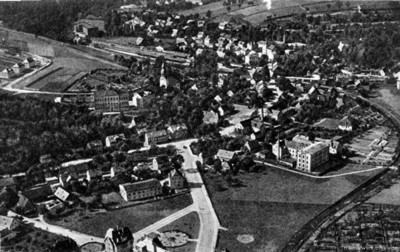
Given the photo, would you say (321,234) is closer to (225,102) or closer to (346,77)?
(225,102)

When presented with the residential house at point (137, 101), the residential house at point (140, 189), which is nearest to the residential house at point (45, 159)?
the residential house at point (140, 189)

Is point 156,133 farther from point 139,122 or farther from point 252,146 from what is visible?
point 252,146

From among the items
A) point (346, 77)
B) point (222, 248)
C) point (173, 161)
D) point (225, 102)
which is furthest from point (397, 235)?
point (346, 77)

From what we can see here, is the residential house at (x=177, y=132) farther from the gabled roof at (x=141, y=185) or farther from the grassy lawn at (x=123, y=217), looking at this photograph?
the grassy lawn at (x=123, y=217)

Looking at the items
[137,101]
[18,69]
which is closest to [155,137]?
[137,101]

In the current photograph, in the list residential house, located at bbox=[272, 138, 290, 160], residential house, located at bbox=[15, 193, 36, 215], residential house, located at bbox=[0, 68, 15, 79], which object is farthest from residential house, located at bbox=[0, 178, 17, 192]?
residential house, located at bbox=[0, 68, 15, 79]

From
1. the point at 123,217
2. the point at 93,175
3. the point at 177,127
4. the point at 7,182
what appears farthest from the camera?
the point at 177,127
